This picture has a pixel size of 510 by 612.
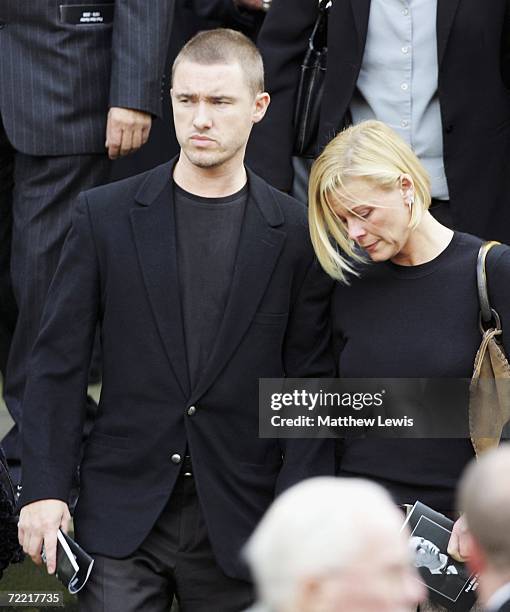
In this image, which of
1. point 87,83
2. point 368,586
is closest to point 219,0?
point 87,83

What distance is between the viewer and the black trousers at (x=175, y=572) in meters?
4.54

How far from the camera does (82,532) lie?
4.59 m

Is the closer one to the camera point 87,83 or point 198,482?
point 198,482

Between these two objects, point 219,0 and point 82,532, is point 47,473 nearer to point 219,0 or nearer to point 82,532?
point 82,532

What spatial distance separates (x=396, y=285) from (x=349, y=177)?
0.31 meters

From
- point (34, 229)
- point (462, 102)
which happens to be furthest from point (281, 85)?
point (34, 229)

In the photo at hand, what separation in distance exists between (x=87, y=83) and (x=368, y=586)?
322 centimetres

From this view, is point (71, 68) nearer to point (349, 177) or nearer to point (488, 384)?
point (349, 177)

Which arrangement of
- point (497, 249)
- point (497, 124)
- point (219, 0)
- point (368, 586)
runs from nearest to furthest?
1. point (368, 586)
2. point (497, 249)
3. point (497, 124)
4. point (219, 0)

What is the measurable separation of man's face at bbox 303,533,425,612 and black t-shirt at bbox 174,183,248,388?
1.79 m

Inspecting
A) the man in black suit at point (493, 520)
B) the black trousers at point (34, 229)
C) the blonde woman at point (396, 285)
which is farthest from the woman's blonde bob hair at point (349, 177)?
the man in black suit at point (493, 520)

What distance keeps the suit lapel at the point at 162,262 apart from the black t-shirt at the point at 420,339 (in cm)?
44

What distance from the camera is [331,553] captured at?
274cm

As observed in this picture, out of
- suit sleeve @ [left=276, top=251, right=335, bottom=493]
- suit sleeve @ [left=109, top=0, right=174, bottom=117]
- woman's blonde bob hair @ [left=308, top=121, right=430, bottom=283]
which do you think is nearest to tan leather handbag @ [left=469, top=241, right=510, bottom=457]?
woman's blonde bob hair @ [left=308, top=121, right=430, bottom=283]
